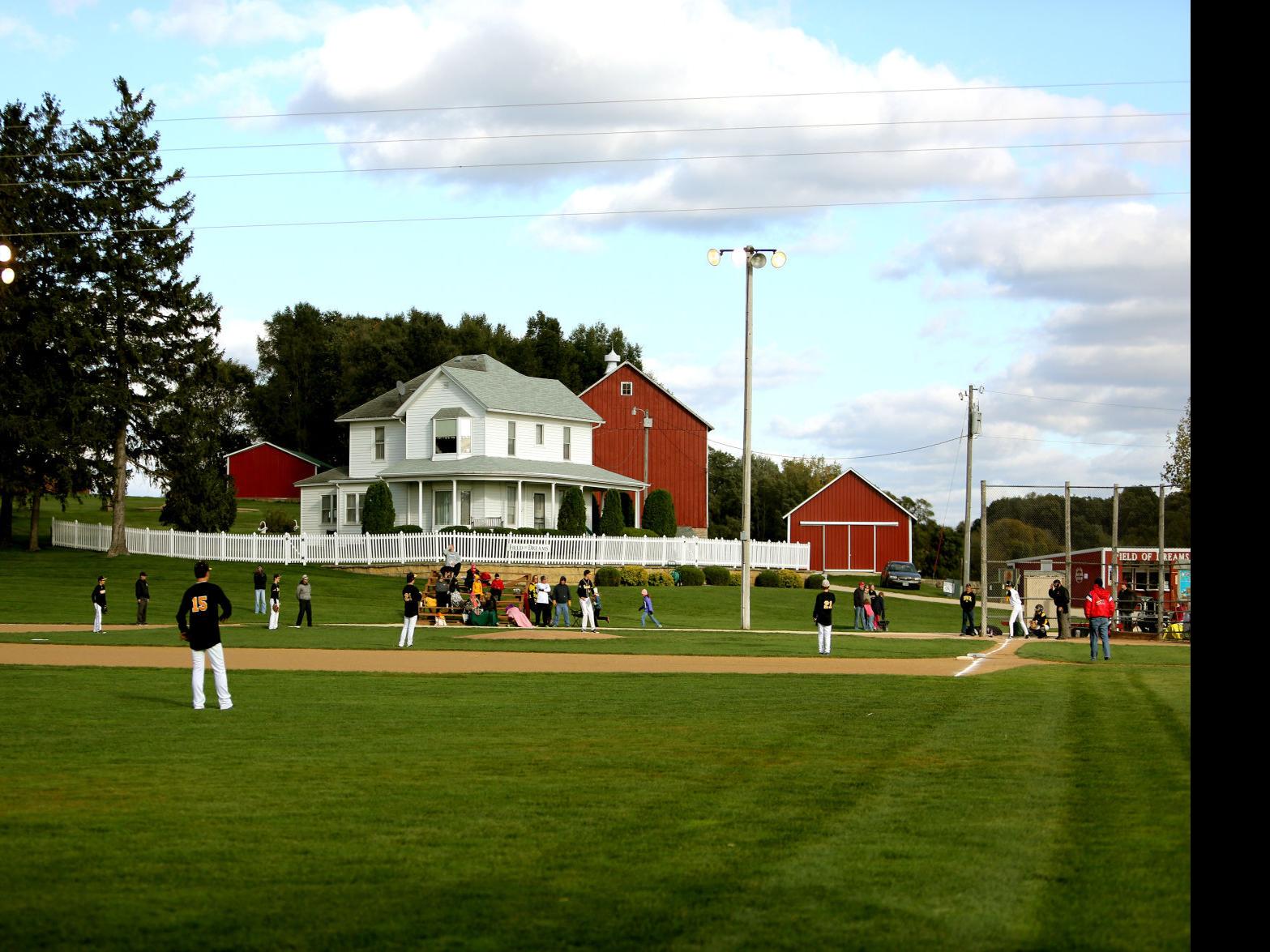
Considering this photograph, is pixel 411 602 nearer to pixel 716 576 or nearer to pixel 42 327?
pixel 716 576

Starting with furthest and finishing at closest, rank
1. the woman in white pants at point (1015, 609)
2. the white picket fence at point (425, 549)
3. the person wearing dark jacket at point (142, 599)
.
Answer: the white picket fence at point (425, 549) → the woman in white pants at point (1015, 609) → the person wearing dark jacket at point (142, 599)

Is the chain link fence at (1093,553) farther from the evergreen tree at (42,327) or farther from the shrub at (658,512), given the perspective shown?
the evergreen tree at (42,327)

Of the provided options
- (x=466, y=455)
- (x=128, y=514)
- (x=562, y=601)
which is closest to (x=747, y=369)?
(x=562, y=601)

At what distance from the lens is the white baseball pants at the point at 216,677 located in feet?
53.4

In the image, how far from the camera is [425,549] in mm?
53844

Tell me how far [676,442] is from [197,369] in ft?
86.6

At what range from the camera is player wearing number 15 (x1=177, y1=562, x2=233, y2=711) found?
1630 cm

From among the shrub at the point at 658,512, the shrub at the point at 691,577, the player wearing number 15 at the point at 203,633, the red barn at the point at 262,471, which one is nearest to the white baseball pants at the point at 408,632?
the player wearing number 15 at the point at 203,633

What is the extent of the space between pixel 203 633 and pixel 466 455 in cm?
4483

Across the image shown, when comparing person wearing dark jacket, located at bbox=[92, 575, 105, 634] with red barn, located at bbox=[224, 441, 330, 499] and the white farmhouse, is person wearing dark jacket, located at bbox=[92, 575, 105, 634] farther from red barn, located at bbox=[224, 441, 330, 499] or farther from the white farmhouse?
red barn, located at bbox=[224, 441, 330, 499]

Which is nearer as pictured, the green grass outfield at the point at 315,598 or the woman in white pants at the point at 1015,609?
the woman in white pants at the point at 1015,609

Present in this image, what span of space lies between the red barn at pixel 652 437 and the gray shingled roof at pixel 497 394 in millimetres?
4462

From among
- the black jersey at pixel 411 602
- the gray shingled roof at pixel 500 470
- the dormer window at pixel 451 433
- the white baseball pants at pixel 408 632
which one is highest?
the dormer window at pixel 451 433
